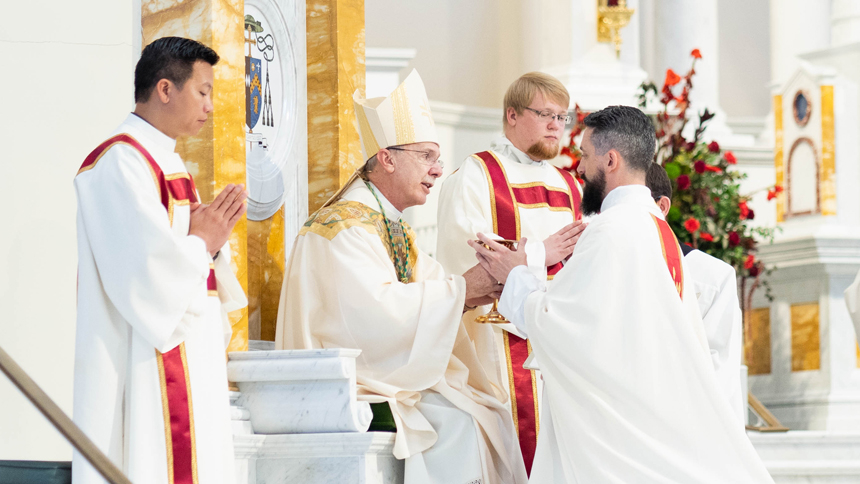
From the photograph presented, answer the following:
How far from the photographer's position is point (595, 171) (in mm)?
3732

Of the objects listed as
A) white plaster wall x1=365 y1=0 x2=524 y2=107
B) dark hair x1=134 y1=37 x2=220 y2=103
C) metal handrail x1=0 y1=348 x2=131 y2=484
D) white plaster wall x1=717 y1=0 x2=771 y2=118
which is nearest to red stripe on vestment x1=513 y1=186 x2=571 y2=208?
dark hair x1=134 y1=37 x2=220 y2=103

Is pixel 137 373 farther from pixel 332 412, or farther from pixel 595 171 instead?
pixel 595 171

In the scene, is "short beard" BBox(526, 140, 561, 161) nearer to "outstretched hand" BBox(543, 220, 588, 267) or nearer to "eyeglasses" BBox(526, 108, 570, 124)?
"eyeglasses" BBox(526, 108, 570, 124)

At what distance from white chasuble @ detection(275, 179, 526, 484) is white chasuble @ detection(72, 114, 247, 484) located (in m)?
0.78

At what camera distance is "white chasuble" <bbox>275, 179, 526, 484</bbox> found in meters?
3.86

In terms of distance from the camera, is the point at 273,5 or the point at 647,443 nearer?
the point at 647,443

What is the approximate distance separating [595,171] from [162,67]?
4.56 feet

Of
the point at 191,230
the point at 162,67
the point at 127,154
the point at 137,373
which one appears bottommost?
the point at 137,373

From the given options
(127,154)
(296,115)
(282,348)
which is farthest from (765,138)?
(127,154)

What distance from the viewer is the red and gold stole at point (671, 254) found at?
350 centimetres

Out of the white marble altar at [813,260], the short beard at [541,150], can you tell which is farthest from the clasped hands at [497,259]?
the white marble altar at [813,260]

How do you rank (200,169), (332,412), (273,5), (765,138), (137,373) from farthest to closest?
(765,138), (273,5), (200,169), (332,412), (137,373)

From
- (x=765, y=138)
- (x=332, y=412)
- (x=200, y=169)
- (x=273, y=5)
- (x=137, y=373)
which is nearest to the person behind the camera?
(x=137, y=373)

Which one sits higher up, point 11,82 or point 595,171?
point 11,82
